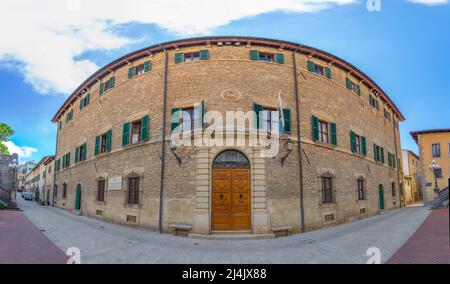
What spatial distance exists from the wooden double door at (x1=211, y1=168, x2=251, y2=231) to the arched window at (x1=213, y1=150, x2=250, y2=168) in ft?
0.60

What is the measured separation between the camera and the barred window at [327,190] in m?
12.7

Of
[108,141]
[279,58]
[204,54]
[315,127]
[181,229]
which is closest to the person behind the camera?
[181,229]

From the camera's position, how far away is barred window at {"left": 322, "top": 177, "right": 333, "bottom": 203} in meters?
12.7

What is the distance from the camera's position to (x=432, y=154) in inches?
964

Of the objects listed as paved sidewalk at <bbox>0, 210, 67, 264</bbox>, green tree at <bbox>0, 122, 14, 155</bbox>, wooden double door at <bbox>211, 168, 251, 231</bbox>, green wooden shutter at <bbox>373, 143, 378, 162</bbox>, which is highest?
green tree at <bbox>0, 122, 14, 155</bbox>

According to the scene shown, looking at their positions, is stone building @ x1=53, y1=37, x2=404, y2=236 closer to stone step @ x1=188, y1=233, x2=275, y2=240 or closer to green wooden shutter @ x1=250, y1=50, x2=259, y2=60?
green wooden shutter @ x1=250, y1=50, x2=259, y2=60

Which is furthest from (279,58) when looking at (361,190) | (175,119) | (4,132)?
(4,132)

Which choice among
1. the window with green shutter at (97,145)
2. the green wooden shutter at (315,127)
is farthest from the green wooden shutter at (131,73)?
the green wooden shutter at (315,127)

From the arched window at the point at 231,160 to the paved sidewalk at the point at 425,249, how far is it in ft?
20.0

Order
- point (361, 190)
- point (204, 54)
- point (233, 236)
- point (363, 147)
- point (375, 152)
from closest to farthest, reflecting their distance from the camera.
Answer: point (233, 236), point (204, 54), point (361, 190), point (363, 147), point (375, 152)

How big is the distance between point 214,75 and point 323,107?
21.9ft

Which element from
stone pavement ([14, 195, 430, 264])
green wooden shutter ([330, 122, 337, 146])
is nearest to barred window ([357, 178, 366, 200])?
green wooden shutter ([330, 122, 337, 146])

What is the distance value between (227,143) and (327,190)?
6.61m

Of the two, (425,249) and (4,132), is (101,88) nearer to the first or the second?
(425,249)
